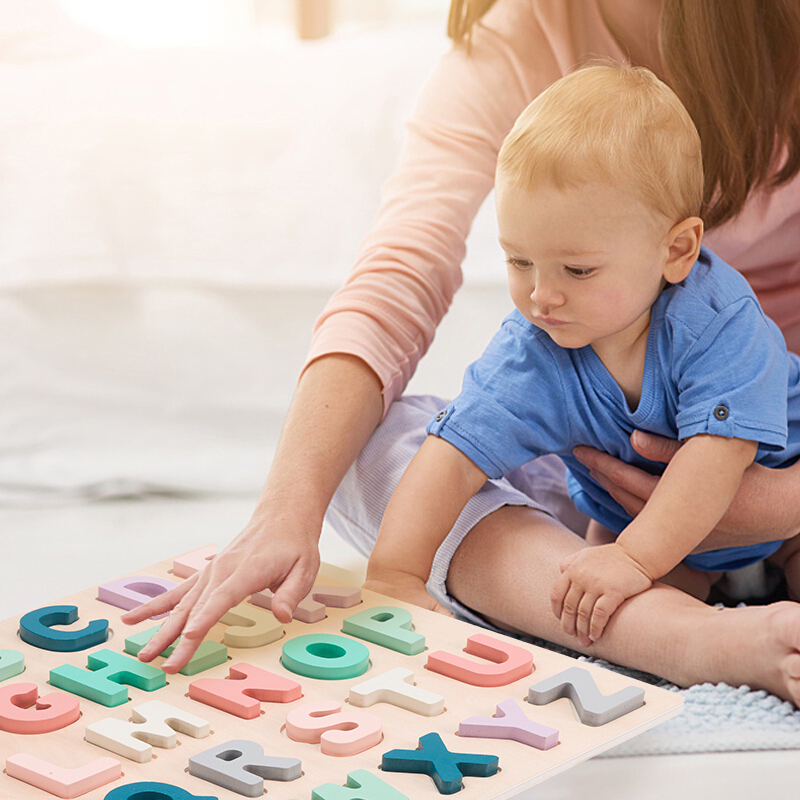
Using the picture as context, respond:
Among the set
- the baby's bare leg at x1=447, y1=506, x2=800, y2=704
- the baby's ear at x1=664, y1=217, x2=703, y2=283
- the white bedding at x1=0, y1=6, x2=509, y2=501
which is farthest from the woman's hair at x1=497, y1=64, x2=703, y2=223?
the white bedding at x1=0, y1=6, x2=509, y2=501

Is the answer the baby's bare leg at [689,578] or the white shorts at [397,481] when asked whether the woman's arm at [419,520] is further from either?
the baby's bare leg at [689,578]

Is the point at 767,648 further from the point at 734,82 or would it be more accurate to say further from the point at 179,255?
the point at 179,255

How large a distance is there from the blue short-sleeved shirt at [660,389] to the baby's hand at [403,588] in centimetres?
12

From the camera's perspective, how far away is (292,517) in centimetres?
94

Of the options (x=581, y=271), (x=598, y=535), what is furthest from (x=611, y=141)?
(x=598, y=535)

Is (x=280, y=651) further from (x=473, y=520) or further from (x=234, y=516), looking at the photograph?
(x=234, y=516)

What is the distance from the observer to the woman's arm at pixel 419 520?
38.1 inches

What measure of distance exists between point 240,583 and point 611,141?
44cm

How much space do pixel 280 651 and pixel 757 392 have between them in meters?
0.43

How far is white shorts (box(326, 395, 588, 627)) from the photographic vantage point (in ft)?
Answer: 3.41

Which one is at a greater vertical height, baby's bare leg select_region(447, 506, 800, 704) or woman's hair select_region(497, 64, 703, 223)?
woman's hair select_region(497, 64, 703, 223)

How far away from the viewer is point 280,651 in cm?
86

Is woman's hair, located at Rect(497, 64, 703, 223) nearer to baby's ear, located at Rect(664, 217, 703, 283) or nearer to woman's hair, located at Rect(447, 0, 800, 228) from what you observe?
baby's ear, located at Rect(664, 217, 703, 283)

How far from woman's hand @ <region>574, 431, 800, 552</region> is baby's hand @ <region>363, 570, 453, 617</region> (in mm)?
194
